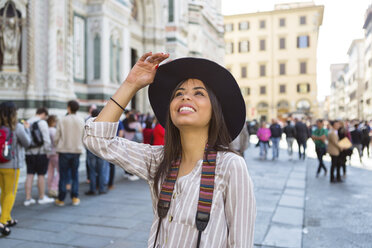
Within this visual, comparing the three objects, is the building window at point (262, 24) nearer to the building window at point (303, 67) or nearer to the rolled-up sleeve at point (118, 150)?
the building window at point (303, 67)

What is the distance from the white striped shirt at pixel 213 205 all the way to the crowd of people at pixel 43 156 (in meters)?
3.60

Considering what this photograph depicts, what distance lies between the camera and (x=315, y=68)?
166ft

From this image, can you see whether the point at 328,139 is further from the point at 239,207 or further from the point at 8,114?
the point at 239,207

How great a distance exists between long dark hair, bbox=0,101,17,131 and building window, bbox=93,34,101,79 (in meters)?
8.86

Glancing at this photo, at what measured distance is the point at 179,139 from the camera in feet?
5.99

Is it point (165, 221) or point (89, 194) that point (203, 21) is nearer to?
point (89, 194)

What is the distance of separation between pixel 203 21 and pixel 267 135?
15.7 m

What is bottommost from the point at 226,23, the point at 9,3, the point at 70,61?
the point at 70,61

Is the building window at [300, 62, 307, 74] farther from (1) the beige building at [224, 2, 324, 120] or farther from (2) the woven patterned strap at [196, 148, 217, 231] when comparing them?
(2) the woven patterned strap at [196, 148, 217, 231]

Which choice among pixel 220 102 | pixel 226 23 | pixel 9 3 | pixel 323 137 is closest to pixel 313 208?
pixel 323 137

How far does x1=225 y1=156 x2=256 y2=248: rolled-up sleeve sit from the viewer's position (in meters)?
1.47

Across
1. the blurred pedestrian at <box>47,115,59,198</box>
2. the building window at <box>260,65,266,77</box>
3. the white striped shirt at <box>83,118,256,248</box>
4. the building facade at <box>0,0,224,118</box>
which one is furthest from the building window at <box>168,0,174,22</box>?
the building window at <box>260,65,266,77</box>

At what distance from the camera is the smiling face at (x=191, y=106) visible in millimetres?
1608

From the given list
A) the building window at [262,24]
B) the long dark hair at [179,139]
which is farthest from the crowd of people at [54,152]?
the building window at [262,24]
